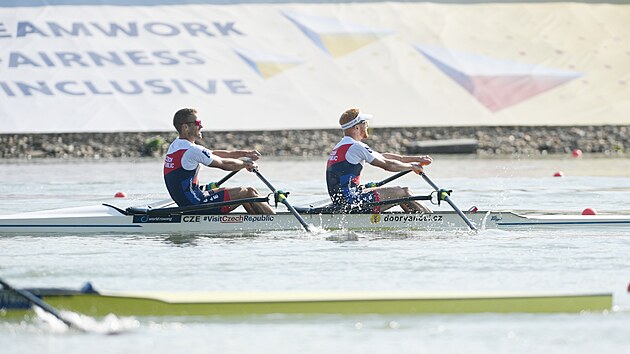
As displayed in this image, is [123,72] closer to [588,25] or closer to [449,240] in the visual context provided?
[588,25]

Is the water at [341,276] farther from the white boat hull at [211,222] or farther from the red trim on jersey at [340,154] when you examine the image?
the red trim on jersey at [340,154]

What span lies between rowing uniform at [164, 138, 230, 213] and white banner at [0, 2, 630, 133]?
22992 millimetres

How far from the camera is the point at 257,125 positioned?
36.6 m

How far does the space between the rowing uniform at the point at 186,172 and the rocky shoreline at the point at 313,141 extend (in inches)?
831

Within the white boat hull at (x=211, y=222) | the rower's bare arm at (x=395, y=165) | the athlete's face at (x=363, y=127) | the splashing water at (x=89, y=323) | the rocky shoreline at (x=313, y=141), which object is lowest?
the splashing water at (x=89, y=323)

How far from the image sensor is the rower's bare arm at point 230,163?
43.2 feet

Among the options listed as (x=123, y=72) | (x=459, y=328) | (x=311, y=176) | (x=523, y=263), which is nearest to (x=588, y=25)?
(x=123, y=72)

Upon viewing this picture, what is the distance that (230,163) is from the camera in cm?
1329

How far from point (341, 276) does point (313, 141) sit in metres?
25.2

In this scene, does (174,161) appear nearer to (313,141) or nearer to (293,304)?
(293,304)

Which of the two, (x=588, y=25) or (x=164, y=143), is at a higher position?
(x=588, y=25)

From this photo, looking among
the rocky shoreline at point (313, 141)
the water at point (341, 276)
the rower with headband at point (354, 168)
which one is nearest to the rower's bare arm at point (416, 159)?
the rower with headband at point (354, 168)

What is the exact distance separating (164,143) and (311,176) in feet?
35.2

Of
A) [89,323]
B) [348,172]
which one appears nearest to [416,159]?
[348,172]
